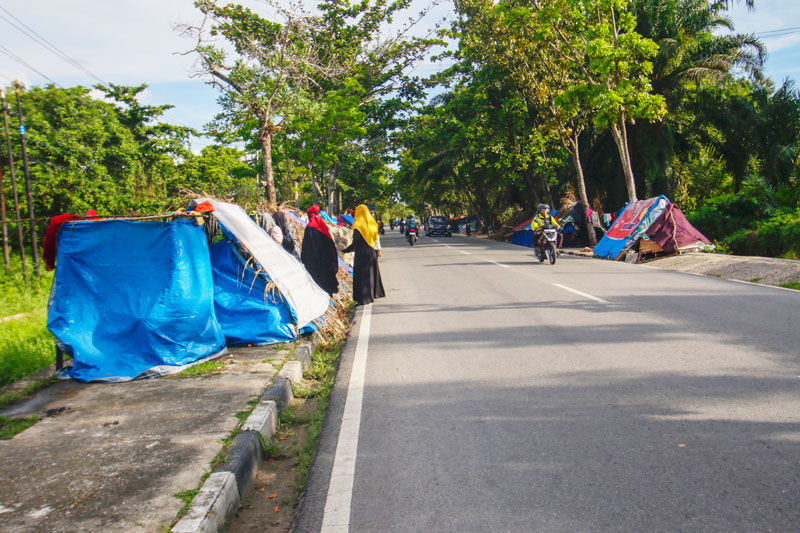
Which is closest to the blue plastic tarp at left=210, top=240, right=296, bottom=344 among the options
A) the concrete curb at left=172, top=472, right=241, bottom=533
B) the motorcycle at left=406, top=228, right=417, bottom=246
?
the concrete curb at left=172, top=472, right=241, bottom=533

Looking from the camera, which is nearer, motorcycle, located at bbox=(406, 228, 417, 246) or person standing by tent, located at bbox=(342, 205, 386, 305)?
person standing by tent, located at bbox=(342, 205, 386, 305)

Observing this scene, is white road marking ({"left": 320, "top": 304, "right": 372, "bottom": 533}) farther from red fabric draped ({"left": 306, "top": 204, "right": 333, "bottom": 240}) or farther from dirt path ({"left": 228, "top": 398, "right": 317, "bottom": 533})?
red fabric draped ({"left": 306, "top": 204, "right": 333, "bottom": 240})

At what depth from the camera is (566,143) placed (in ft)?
86.7

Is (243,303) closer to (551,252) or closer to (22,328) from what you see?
(22,328)

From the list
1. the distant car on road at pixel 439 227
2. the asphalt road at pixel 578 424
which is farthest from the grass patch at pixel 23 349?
the distant car on road at pixel 439 227

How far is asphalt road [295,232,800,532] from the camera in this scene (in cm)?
312

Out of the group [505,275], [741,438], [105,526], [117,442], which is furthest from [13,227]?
[741,438]

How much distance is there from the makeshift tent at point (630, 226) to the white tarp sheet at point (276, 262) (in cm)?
1319

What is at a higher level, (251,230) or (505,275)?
(251,230)

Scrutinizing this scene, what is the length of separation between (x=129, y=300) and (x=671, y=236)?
1578 cm

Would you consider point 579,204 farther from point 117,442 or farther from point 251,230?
point 117,442

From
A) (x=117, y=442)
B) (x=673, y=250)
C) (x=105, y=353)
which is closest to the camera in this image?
(x=117, y=442)

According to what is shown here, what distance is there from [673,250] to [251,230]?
14.2 metres

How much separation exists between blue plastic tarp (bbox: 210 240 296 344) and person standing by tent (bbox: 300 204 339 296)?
10.5 feet
